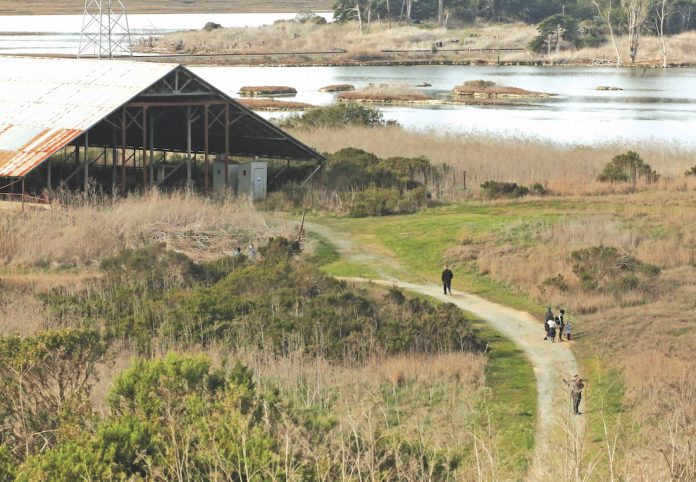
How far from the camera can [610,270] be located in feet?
103

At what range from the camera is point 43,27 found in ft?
648

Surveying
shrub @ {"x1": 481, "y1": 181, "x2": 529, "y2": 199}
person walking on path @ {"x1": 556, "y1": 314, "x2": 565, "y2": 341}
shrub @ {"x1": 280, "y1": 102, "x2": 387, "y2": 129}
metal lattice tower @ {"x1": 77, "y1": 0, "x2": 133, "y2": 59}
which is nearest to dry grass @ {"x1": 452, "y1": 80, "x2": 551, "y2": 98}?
metal lattice tower @ {"x1": 77, "y1": 0, "x2": 133, "y2": 59}

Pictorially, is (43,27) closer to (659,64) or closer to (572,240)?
(659,64)

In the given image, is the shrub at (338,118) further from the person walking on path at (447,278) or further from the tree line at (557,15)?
the tree line at (557,15)

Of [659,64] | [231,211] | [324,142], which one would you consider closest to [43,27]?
[659,64]

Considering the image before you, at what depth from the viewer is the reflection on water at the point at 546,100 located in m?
74.0

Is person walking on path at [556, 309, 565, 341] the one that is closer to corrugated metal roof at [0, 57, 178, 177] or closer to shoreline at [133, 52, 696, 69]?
corrugated metal roof at [0, 57, 178, 177]

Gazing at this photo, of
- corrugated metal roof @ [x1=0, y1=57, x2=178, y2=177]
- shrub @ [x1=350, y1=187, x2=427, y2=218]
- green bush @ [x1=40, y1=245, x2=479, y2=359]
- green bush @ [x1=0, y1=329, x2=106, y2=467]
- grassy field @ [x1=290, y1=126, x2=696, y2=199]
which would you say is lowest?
green bush @ [x1=40, y1=245, x2=479, y2=359]

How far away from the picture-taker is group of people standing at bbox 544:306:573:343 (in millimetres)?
27031

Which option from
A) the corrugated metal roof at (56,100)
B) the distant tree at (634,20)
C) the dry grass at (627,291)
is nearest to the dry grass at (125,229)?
→ the corrugated metal roof at (56,100)

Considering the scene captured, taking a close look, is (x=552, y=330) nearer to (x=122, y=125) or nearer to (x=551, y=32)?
(x=122, y=125)

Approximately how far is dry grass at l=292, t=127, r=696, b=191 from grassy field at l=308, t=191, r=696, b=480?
3.41m

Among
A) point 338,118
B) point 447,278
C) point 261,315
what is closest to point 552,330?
point 447,278

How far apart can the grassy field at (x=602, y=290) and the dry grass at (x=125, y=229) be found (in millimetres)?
3416
